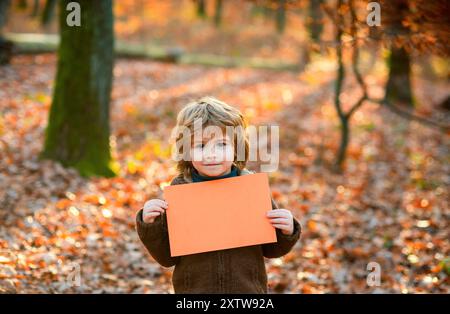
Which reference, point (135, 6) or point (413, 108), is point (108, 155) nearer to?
point (413, 108)

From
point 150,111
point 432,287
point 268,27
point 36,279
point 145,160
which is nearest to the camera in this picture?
point 36,279

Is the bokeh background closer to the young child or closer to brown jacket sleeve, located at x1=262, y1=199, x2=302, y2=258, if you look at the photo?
the young child

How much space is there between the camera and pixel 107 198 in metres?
6.29

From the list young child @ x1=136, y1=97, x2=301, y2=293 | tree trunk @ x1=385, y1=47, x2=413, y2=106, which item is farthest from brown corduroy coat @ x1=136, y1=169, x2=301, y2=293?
tree trunk @ x1=385, y1=47, x2=413, y2=106

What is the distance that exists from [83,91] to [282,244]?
4744 mm

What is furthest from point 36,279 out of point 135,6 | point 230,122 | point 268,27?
point 135,6

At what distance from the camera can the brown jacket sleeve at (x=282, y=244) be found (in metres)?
2.64

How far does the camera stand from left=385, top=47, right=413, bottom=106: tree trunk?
41.4 ft

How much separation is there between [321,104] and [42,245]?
30.5ft

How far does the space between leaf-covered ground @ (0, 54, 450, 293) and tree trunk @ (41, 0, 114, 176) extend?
361mm

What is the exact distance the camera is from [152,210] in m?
2.55

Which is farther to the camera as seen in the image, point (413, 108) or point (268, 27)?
point (268, 27)

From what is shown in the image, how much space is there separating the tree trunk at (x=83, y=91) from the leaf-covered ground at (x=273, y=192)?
36 centimetres

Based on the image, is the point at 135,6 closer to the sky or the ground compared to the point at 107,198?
closer to the sky
